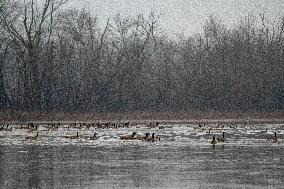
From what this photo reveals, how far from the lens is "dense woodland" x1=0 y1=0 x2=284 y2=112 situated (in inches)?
2904

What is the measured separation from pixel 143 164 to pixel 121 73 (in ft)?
193

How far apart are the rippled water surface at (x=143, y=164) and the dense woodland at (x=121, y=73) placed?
4282 cm

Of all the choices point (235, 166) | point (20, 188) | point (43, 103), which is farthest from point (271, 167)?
point (43, 103)

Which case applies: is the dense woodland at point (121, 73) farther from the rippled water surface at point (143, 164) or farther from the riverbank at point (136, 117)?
the rippled water surface at point (143, 164)

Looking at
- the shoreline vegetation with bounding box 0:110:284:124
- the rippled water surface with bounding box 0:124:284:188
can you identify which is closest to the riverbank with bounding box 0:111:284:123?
the shoreline vegetation with bounding box 0:110:284:124

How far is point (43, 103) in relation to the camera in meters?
74.8

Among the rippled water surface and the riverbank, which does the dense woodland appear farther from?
the rippled water surface

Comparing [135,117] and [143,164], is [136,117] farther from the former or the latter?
[143,164]

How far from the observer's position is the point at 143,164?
67.6 feet

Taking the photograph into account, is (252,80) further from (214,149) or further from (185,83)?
(214,149)

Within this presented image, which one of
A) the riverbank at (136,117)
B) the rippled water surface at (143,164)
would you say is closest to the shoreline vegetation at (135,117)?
the riverbank at (136,117)

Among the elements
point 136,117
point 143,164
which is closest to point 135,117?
point 136,117

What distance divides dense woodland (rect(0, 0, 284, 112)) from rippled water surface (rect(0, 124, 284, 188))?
4282 centimetres

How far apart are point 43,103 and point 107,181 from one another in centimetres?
5902
